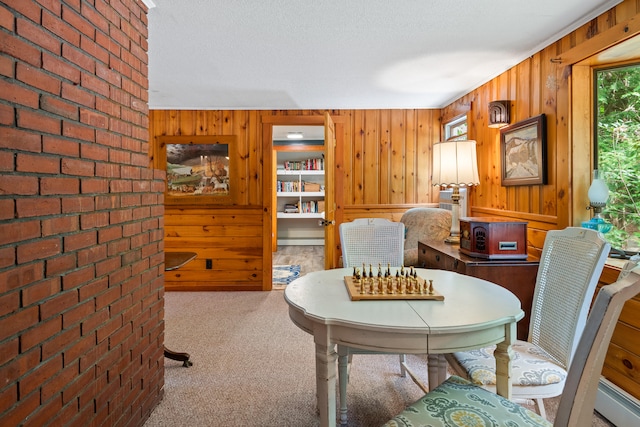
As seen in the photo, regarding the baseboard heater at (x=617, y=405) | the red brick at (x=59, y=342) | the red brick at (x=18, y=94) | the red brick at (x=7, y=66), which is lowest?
the baseboard heater at (x=617, y=405)

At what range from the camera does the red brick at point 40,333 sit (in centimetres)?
107

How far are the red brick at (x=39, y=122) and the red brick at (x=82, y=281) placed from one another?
19.3 inches

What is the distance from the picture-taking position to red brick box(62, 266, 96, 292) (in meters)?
1.27

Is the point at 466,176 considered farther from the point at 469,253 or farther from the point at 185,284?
the point at 185,284

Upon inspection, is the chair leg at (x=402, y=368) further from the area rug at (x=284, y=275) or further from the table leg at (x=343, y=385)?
the area rug at (x=284, y=275)

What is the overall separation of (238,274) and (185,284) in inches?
25.4

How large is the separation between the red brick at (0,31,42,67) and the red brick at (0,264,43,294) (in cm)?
61

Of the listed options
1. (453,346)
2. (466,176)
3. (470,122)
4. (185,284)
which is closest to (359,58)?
(466,176)

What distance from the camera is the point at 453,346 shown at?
1.19m

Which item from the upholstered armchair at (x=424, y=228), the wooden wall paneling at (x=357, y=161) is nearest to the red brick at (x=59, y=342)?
the upholstered armchair at (x=424, y=228)

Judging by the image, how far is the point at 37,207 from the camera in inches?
44.3

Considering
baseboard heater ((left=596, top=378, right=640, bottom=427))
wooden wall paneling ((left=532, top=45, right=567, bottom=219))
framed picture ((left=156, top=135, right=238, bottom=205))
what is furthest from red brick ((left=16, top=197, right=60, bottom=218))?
framed picture ((left=156, top=135, right=238, bottom=205))

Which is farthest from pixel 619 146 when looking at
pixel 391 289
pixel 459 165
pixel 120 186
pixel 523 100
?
pixel 120 186

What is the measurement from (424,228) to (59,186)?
3.17m
